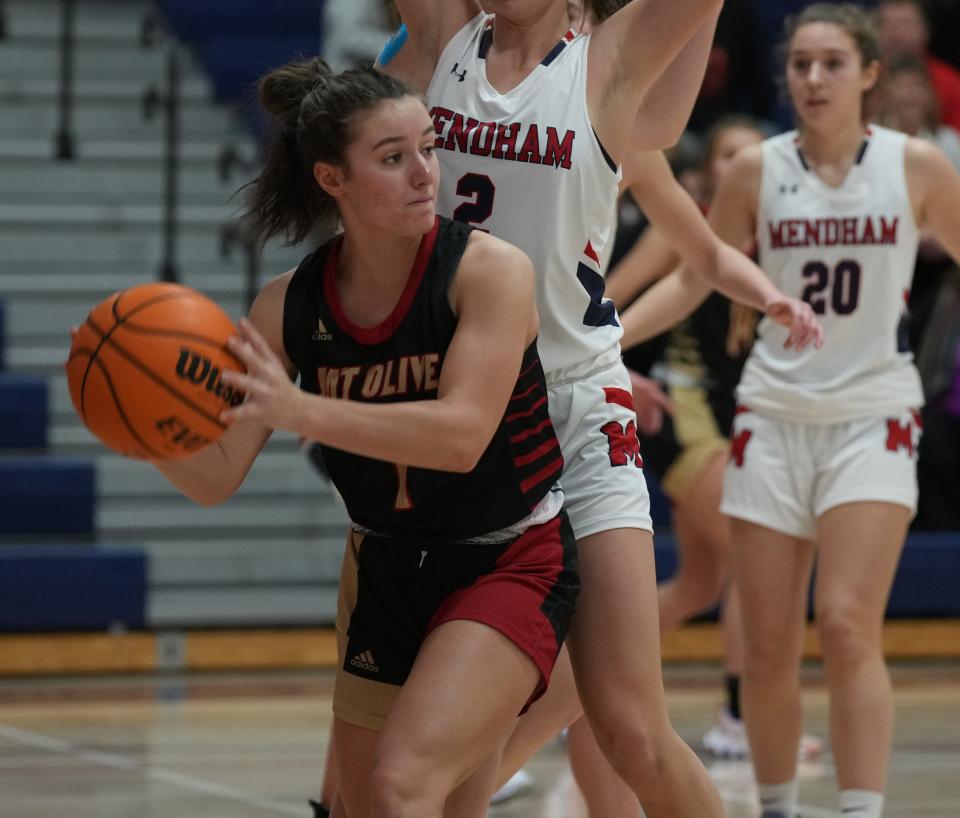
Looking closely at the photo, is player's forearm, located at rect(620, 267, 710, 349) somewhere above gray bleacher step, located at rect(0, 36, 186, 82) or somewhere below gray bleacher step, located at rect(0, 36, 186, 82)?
below

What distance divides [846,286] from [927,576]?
3701 mm

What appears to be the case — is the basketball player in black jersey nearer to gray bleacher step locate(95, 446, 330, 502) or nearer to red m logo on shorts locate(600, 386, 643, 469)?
red m logo on shorts locate(600, 386, 643, 469)

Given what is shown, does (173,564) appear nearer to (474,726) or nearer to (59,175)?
(59,175)

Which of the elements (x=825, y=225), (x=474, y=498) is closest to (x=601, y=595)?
(x=474, y=498)

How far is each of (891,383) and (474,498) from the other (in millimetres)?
1882

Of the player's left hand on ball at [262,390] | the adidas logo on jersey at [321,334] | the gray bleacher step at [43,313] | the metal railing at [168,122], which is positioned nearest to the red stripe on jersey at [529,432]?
the adidas logo on jersey at [321,334]

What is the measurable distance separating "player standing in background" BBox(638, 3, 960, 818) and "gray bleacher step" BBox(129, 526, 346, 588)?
3705 millimetres

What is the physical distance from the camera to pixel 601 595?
126 inches

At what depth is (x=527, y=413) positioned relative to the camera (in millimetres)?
3084

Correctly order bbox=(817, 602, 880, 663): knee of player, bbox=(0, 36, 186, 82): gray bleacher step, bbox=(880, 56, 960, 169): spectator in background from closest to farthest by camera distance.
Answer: bbox=(817, 602, 880, 663): knee of player
bbox=(880, 56, 960, 169): spectator in background
bbox=(0, 36, 186, 82): gray bleacher step

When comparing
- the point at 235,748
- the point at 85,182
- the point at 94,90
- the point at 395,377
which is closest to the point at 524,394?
the point at 395,377

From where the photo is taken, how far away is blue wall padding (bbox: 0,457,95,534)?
7.65 m

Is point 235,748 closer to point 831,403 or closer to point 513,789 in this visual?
point 513,789

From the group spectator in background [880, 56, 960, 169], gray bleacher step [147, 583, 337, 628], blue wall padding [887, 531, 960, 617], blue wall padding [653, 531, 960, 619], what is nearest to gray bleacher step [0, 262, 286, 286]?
gray bleacher step [147, 583, 337, 628]
